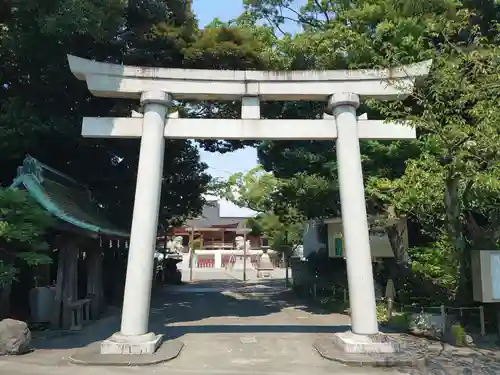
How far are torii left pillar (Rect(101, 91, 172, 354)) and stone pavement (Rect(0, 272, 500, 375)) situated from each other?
80 centimetres

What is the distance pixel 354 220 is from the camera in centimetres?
984

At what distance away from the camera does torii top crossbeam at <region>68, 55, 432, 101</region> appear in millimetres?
10258

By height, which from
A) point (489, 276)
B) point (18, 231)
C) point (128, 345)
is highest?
point (18, 231)

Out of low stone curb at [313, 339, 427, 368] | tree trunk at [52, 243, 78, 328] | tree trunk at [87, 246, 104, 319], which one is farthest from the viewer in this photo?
tree trunk at [87, 246, 104, 319]

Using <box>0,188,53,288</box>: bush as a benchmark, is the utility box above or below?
below

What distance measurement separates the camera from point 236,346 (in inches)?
398

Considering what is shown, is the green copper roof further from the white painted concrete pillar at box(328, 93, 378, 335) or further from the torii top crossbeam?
the white painted concrete pillar at box(328, 93, 378, 335)

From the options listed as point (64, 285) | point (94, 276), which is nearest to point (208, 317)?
point (94, 276)

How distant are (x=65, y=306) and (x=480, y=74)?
34.7 ft

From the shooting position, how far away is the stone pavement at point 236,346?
819cm

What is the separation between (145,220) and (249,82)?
3.68 m

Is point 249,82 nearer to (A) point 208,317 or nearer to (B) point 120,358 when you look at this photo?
(B) point 120,358

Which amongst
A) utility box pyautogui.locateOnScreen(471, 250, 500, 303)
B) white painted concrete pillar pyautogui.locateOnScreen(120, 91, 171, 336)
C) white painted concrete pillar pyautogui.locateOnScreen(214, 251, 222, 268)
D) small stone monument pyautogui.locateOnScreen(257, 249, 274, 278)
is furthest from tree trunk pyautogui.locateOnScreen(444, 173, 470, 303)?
white painted concrete pillar pyautogui.locateOnScreen(214, 251, 222, 268)

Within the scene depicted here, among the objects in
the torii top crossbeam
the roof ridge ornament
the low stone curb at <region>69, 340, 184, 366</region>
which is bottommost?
the low stone curb at <region>69, 340, 184, 366</region>
